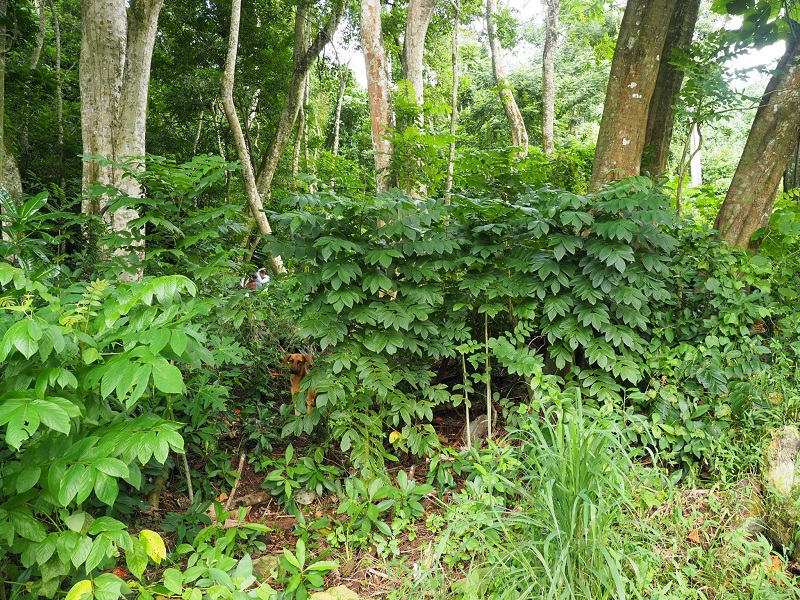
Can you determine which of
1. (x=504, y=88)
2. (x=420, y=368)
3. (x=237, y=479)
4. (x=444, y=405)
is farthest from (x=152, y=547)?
(x=504, y=88)

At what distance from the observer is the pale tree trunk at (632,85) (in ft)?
12.0

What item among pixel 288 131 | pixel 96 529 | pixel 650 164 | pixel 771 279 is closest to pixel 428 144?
pixel 650 164

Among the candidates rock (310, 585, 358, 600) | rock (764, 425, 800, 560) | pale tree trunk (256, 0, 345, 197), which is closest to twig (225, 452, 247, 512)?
rock (310, 585, 358, 600)

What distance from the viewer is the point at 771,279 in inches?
132

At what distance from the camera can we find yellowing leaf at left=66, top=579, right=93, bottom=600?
5.64ft

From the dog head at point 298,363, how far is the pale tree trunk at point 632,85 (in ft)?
8.07

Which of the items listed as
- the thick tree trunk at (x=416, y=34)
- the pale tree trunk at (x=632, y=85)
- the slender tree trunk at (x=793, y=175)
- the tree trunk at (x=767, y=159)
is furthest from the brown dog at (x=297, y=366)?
the slender tree trunk at (x=793, y=175)

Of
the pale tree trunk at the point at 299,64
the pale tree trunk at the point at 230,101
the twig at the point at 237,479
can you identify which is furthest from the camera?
the pale tree trunk at the point at 299,64

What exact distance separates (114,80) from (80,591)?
4.52 m

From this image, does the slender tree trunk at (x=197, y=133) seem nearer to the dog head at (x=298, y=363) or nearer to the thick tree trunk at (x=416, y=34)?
the thick tree trunk at (x=416, y=34)

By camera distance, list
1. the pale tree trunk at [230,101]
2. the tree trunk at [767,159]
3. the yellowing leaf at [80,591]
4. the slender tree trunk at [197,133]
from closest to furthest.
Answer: the yellowing leaf at [80,591], the tree trunk at [767,159], the pale tree trunk at [230,101], the slender tree trunk at [197,133]

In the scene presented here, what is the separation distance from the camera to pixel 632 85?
3.70 m

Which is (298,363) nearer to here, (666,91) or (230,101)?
(666,91)

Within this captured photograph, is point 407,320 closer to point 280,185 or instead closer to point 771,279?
point 771,279
